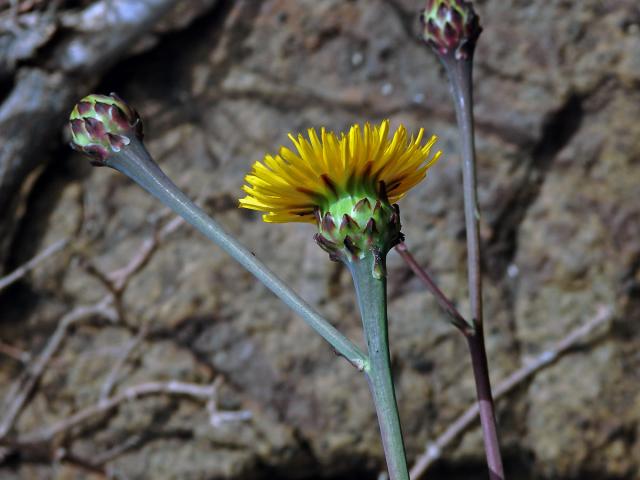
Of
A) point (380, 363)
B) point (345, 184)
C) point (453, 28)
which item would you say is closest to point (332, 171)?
point (345, 184)

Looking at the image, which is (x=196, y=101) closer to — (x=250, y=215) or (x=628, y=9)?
(x=250, y=215)

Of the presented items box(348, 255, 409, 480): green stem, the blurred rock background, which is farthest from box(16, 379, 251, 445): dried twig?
box(348, 255, 409, 480): green stem

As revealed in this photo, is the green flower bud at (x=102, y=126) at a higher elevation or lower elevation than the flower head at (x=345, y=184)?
higher

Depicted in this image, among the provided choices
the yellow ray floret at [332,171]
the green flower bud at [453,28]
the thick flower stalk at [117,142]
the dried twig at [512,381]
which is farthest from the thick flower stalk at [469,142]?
the dried twig at [512,381]

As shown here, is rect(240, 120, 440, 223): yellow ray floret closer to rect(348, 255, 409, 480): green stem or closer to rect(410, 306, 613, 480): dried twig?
rect(348, 255, 409, 480): green stem

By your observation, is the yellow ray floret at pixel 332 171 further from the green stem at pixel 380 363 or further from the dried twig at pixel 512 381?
the dried twig at pixel 512 381

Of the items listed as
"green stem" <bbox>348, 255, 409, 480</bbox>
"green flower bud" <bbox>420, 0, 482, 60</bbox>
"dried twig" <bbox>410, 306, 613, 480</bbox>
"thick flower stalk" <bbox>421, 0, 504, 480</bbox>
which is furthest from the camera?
"dried twig" <bbox>410, 306, 613, 480</bbox>

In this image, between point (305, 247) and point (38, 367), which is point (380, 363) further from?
point (38, 367)
